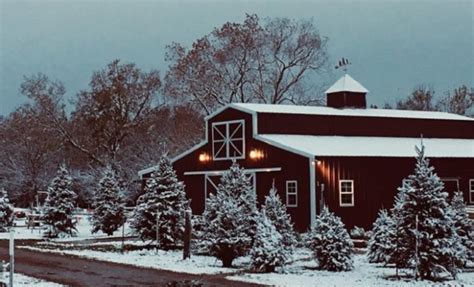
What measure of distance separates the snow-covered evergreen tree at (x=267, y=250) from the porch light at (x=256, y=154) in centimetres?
1407

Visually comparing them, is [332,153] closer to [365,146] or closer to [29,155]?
[365,146]

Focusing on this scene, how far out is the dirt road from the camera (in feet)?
57.5

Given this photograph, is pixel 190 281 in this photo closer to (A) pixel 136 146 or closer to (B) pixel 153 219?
(B) pixel 153 219

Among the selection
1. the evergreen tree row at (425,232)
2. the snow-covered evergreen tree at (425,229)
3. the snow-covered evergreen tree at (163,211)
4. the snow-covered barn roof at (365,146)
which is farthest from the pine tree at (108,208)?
the snow-covered evergreen tree at (425,229)

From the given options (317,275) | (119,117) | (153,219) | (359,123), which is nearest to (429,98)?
(119,117)

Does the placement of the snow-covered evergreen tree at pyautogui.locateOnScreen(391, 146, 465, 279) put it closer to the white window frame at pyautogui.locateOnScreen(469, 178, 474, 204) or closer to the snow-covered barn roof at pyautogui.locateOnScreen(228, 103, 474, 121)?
the snow-covered barn roof at pyautogui.locateOnScreen(228, 103, 474, 121)

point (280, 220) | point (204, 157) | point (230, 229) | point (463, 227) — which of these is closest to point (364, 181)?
point (204, 157)

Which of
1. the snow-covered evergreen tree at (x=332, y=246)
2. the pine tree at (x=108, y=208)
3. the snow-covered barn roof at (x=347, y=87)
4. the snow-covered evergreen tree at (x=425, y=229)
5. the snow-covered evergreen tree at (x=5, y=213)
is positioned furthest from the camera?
the snow-covered barn roof at (x=347, y=87)

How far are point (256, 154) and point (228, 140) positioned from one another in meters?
2.21

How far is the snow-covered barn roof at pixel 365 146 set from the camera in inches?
1252

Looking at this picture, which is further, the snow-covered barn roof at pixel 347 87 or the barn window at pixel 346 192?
the snow-covered barn roof at pixel 347 87

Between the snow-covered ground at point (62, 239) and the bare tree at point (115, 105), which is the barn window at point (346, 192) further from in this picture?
the bare tree at point (115, 105)

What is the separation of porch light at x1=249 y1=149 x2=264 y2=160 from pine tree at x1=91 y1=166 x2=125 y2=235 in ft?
20.2

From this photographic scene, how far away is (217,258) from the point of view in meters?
21.1
